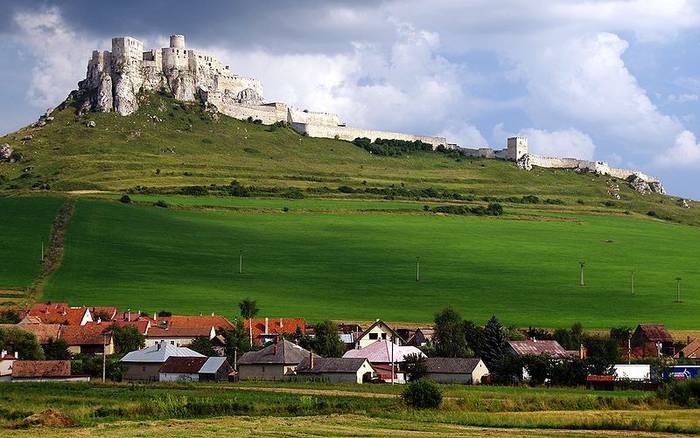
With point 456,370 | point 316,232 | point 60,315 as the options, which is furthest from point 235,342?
point 316,232

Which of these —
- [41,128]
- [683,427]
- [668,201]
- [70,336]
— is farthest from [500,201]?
[683,427]

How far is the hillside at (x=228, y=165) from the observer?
154750 millimetres

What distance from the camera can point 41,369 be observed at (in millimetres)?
65812

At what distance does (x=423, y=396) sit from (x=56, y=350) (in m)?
38.8

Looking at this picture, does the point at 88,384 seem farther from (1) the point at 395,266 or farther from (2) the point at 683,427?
(1) the point at 395,266

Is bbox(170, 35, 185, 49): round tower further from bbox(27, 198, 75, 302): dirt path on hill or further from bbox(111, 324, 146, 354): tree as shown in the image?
bbox(111, 324, 146, 354): tree

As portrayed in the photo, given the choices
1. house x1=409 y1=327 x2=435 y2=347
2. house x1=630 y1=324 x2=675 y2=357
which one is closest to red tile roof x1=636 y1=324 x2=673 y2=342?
house x1=630 y1=324 x2=675 y2=357

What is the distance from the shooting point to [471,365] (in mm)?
66000

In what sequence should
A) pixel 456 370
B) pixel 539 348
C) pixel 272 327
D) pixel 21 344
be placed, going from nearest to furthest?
pixel 456 370
pixel 539 348
pixel 21 344
pixel 272 327

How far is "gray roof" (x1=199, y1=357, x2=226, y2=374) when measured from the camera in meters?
67.7

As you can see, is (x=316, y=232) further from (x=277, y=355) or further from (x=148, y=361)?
(x=277, y=355)

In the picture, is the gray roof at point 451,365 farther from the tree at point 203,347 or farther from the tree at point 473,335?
the tree at point 203,347

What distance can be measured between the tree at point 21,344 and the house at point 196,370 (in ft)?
31.3

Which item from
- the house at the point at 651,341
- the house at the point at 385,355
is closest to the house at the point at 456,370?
the house at the point at 385,355
